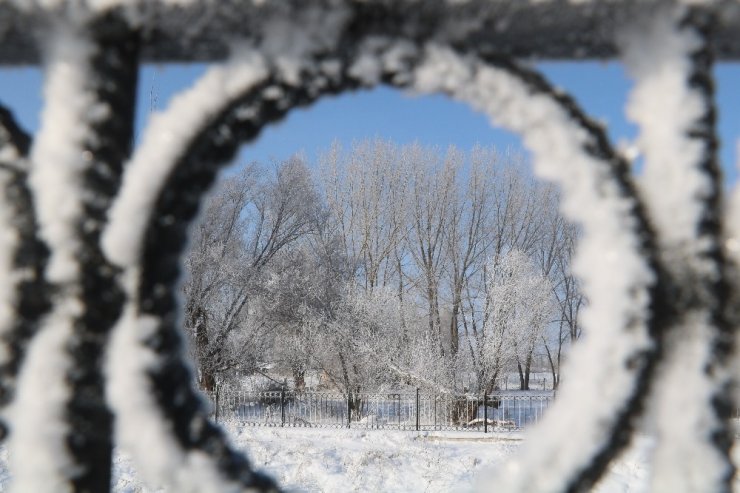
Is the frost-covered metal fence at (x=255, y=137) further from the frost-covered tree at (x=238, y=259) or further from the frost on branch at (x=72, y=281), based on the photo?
the frost-covered tree at (x=238, y=259)

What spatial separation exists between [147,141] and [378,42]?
20 centimetres

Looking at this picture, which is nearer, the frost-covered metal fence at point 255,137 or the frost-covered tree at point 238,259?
the frost-covered metal fence at point 255,137

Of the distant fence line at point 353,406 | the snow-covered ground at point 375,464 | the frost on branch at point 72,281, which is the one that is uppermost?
the frost on branch at point 72,281

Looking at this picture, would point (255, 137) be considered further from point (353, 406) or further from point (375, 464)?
point (353, 406)

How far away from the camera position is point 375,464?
5254 millimetres

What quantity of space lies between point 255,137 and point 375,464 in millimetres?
5182

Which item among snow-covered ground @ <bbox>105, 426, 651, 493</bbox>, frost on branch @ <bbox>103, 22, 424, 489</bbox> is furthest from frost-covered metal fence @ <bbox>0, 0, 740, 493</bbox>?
snow-covered ground @ <bbox>105, 426, 651, 493</bbox>

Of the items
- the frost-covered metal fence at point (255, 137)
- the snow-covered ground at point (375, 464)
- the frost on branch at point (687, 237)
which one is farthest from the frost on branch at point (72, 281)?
the snow-covered ground at point (375, 464)

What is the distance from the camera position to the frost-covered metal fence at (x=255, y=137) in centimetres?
44

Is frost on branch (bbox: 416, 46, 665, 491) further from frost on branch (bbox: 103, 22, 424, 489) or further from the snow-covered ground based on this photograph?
the snow-covered ground

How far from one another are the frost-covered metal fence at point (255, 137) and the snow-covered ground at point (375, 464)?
3.23 meters

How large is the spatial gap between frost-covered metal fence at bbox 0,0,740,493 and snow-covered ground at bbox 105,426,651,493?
323 cm

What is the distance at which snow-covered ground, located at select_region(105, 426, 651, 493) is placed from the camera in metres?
4.35

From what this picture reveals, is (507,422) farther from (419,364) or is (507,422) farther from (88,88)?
(88,88)
